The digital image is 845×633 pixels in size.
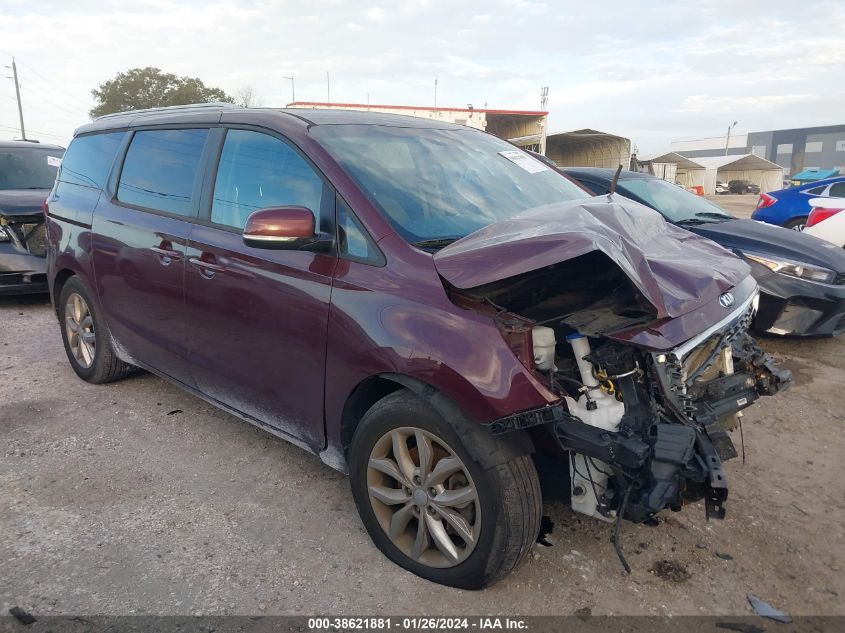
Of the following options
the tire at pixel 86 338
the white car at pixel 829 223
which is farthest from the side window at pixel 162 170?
the white car at pixel 829 223

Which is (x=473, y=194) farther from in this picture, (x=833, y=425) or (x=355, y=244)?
(x=833, y=425)

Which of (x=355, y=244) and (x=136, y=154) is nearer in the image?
(x=355, y=244)

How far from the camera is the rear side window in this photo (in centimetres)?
419

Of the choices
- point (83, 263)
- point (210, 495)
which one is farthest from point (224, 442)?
point (83, 263)

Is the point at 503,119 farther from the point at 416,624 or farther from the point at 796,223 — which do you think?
the point at 416,624

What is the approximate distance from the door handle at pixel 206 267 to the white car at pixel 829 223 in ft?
28.2

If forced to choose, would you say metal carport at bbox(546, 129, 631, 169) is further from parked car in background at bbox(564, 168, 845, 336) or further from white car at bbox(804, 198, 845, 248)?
parked car in background at bbox(564, 168, 845, 336)

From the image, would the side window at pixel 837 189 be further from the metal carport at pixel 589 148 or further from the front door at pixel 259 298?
the metal carport at pixel 589 148

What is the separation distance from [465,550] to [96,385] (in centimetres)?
342

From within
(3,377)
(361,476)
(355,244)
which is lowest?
(3,377)

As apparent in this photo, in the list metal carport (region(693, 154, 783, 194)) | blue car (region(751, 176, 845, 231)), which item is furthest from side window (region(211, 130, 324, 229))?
metal carport (region(693, 154, 783, 194))

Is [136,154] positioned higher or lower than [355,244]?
higher

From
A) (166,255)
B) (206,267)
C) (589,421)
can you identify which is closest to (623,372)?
(589,421)

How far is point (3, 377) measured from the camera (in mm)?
4812
